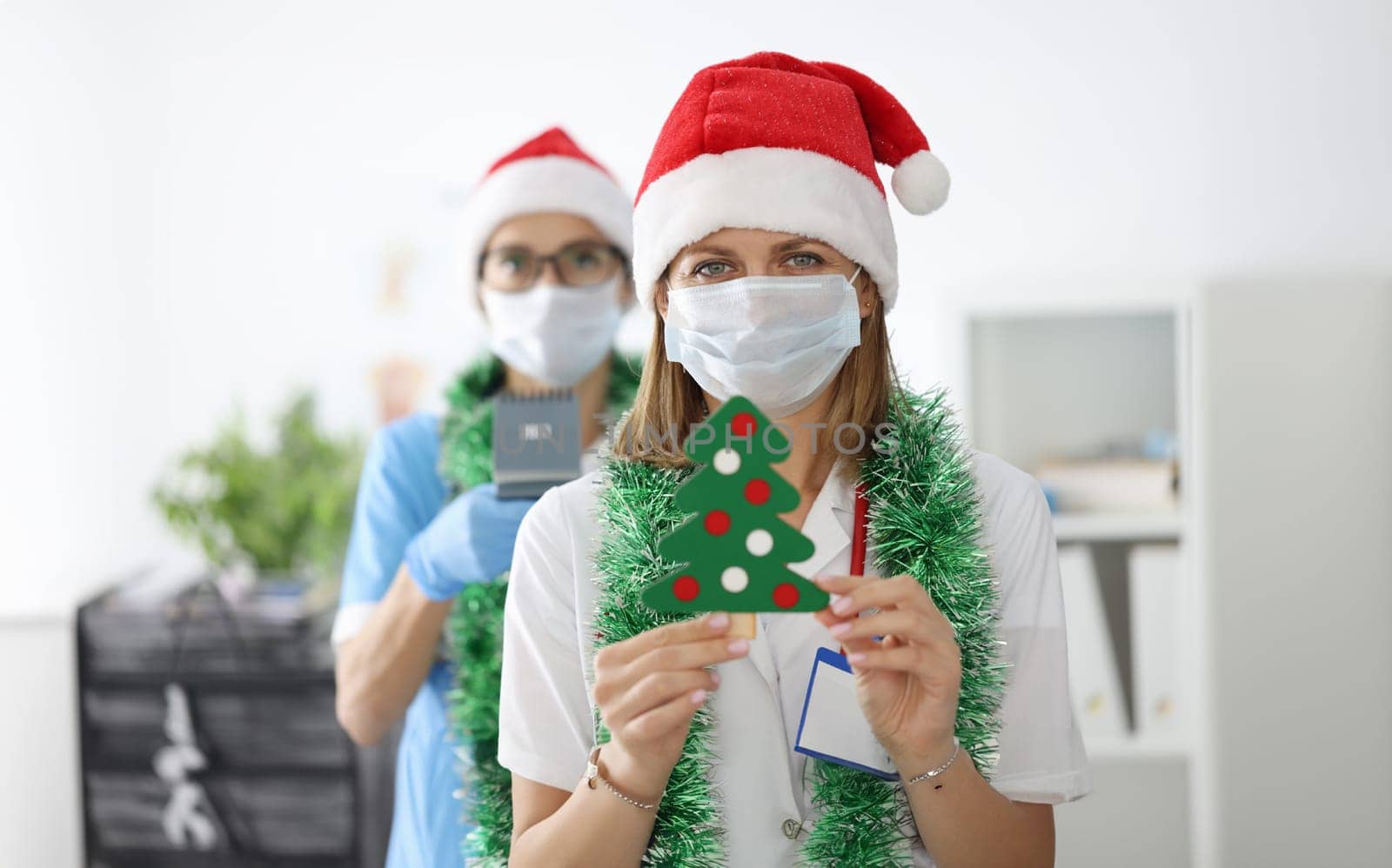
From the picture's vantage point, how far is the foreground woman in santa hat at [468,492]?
1.58m

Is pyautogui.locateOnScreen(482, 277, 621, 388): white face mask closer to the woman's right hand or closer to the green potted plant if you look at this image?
the woman's right hand

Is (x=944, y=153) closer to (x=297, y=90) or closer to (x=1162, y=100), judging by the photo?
(x=1162, y=100)

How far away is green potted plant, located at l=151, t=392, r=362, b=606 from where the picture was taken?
9.67 feet

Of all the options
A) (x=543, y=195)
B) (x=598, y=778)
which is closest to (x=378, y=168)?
(x=543, y=195)

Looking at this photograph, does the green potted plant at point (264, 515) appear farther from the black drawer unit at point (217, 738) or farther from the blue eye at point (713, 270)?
the blue eye at point (713, 270)

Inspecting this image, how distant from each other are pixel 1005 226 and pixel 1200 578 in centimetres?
109

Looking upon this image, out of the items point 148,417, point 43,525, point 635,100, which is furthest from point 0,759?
point 635,100

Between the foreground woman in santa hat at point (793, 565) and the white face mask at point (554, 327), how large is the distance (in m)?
0.50

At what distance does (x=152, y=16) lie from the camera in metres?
3.33

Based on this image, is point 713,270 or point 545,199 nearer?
point 713,270

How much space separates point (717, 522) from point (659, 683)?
5.5 inches

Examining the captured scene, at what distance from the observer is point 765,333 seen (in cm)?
108

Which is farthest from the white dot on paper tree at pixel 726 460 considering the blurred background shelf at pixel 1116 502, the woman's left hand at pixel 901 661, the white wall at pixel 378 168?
the white wall at pixel 378 168

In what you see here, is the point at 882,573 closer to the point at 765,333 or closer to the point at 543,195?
the point at 765,333
